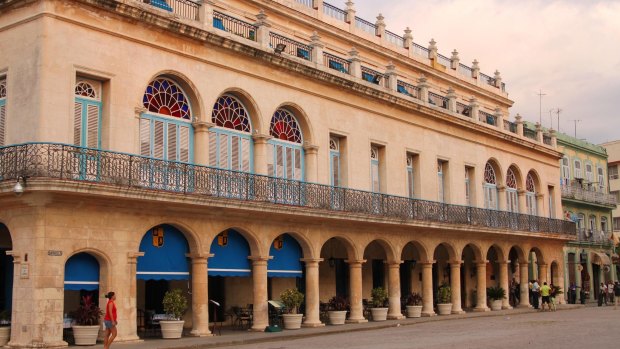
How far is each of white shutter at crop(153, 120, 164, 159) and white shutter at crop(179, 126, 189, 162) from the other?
0.64 m

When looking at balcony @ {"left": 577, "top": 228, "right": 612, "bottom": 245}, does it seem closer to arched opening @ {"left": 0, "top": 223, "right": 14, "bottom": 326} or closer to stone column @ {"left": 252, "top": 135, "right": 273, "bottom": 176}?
stone column @ {"left": 252, "top": 135, "right": 273, "bottom": 176}

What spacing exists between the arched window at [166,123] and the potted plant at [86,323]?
14.2ft

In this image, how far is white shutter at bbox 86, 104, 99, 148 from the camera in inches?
787

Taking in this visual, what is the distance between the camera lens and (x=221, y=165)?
2341cm

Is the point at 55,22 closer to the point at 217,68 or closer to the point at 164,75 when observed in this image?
the point at 164,75

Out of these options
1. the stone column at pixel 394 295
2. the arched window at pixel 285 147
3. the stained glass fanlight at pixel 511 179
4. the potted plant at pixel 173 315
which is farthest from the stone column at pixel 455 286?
the potted plant at pixel 173 315

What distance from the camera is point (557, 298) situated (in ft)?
134

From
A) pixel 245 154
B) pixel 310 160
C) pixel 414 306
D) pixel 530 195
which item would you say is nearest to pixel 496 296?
pixel 414 306

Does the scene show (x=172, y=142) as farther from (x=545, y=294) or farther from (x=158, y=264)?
(x=545, y=294)

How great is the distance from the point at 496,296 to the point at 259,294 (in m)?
15.6

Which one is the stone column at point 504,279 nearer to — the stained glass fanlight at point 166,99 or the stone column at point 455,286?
the stone column at point 455,286

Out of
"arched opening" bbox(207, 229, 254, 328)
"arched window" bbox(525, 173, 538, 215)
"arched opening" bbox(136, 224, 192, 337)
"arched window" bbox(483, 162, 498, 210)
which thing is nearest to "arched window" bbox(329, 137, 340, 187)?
"arched opening" bbox(207, 229, 254, 328)

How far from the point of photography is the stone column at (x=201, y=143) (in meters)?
22.5

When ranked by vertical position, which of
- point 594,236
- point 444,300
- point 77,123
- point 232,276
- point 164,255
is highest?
point 77,123
